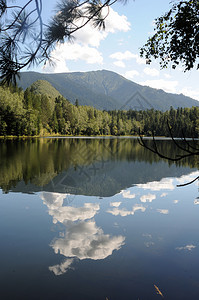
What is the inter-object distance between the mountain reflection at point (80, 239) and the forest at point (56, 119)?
867 cm

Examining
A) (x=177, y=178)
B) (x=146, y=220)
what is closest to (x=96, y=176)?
(x=177, y=178)

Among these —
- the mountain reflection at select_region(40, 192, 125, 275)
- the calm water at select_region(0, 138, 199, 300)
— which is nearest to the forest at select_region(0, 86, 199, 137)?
the calm water at select_region(0, 138, 199, 300)

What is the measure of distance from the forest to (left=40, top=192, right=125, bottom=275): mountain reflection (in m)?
8.67

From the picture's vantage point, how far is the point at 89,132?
6417 inches

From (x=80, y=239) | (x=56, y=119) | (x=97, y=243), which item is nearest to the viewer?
(x=97, y=243)

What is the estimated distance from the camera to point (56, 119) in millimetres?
128500

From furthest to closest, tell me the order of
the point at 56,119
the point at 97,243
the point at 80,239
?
the point at 56,119
the point at 80,239
the point at 97,243

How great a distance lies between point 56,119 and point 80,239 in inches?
4889

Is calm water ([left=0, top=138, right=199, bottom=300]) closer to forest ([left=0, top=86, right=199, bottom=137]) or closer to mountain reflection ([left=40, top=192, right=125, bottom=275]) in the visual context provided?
mountain reflection ([left=40, top=192, right=125, bottom=275])

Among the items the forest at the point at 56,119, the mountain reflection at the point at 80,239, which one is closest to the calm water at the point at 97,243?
the mountain reflection at the point at 80,239

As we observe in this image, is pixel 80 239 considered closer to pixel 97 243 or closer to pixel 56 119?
pixel 97 243

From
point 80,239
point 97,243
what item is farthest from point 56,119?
point 97,243

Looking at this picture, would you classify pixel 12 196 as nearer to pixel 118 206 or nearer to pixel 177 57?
pixel 118 206

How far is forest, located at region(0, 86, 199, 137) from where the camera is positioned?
79.8 m
